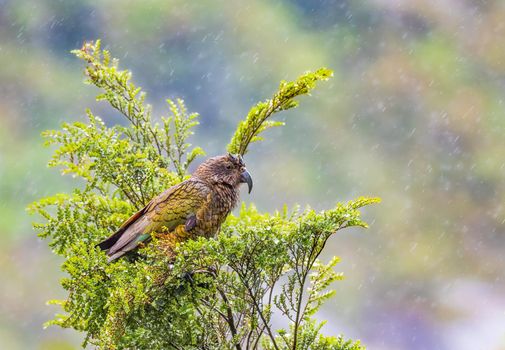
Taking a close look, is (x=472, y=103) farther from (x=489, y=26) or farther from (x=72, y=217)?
(x=72, y=217)

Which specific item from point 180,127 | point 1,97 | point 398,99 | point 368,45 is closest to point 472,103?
point 398,99

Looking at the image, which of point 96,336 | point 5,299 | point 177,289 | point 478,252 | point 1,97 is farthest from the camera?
point 1,97

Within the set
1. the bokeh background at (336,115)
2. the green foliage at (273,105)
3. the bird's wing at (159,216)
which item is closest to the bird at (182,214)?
the bird's wing at (159,216)

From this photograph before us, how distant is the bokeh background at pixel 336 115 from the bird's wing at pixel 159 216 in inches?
292

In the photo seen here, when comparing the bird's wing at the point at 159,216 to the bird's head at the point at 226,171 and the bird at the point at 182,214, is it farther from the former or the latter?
the bird's head at the point at 226,171

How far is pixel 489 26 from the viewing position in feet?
48.2

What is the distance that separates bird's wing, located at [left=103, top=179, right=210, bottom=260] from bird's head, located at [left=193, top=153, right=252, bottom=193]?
160 millimetres

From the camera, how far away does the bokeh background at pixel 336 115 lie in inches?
Result: 438

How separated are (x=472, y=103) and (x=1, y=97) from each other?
8472 mm

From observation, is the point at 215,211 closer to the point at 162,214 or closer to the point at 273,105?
the point at 162,214

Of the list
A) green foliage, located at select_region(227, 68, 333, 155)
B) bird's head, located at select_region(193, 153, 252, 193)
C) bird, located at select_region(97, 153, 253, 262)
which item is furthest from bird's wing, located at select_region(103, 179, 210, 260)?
green foliage, located at select_region(227, 68, 333, 155)

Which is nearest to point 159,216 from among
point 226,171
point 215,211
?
point 215,211

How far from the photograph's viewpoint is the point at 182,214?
3184mm

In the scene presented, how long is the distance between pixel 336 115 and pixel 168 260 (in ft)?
34.4
